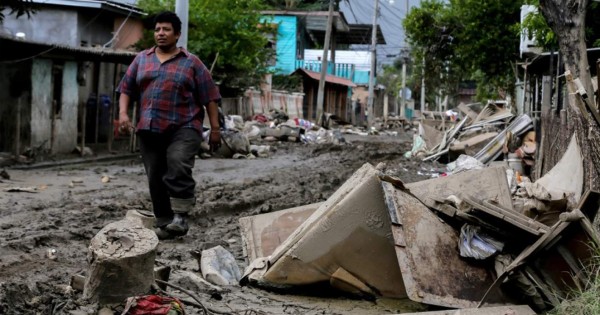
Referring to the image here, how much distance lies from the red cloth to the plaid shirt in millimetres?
2637

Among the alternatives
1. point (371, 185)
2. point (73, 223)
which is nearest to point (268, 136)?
point (73, 223)

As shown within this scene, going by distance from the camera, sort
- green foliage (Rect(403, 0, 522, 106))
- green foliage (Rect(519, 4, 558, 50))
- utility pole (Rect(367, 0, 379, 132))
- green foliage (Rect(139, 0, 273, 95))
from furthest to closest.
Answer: utility pole (Rect(367, 0, 379, 132))
green foliage (Rect(139, 0, 273, 95))
green foliage (Rect(403, 0, 522, 106))
green foliage (Rect(519, 4, 558, 50))

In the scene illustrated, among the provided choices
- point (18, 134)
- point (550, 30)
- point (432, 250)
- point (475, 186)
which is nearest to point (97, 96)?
point (18, 134)

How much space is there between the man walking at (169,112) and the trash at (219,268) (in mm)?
895

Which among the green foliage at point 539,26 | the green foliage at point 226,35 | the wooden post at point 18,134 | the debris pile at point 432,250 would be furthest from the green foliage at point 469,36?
the debris pile at point 432,250

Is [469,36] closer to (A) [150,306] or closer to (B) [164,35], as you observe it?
(B) [164,35]

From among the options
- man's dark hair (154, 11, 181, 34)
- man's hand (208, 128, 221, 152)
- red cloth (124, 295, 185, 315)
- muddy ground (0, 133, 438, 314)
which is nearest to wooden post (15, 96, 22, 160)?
muddy ground (0, 133, 438, 314)

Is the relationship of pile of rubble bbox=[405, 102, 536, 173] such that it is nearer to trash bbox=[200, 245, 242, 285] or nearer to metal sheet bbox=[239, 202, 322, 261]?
metal sheet bbox=[239, 202, 322, 261]

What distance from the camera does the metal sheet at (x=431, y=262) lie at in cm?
478

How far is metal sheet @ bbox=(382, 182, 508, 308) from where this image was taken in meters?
4.78

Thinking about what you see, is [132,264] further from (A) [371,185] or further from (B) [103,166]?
(B) [103,166]

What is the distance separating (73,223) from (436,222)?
3734 millimetres

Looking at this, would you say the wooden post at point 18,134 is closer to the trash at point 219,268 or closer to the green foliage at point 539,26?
the green foliage at point 539,26

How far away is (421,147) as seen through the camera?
1978cm
